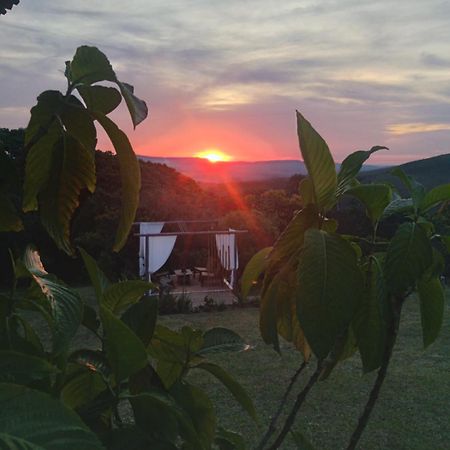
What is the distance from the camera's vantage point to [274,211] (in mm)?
10141

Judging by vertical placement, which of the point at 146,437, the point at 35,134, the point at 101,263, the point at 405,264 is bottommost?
the point at 101,263

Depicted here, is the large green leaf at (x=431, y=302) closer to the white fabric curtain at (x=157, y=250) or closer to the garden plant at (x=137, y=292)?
the garden plant at (x=137, y=292)

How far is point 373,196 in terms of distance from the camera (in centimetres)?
55

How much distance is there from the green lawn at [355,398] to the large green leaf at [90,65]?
2650 mm

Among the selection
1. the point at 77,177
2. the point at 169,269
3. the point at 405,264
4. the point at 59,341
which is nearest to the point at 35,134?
the point at 77,177

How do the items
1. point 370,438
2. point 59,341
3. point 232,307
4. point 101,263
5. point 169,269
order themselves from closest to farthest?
point 59,341
point 370,438
point 232,307
point 101,263
point 169,269

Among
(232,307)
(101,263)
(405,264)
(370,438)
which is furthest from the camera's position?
(101,263)

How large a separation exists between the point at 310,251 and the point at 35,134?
0.21 metres

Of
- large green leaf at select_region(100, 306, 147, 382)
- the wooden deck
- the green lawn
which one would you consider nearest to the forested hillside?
the wooden deck

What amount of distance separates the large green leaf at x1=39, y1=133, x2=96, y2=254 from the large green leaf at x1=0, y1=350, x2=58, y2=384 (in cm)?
10

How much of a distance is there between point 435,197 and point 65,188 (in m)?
0.34

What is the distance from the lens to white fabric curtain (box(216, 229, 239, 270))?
8.64 metres

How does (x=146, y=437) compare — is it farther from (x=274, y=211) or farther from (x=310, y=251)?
(x=274, y=211)

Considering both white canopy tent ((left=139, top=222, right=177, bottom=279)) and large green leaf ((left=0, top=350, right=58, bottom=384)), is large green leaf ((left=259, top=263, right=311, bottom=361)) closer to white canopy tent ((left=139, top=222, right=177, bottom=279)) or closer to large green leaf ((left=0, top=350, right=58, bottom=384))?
large green leaf ((left=0, top=350, right=58, bottom=384))
